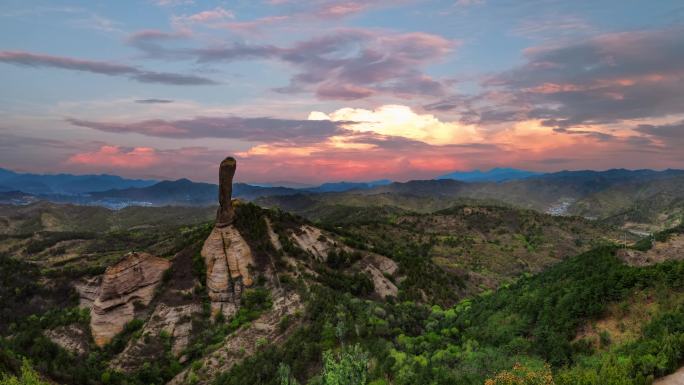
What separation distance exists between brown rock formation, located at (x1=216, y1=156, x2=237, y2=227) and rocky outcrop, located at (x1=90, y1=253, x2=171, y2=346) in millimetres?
14331

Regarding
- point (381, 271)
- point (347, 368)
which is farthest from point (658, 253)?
point (347, 368)

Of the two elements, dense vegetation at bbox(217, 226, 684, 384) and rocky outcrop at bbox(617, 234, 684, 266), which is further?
rocky outcrop at bbox(617, 234, 684, 266)

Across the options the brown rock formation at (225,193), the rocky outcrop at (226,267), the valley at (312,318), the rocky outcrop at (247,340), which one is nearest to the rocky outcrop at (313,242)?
the valley at (312,318)

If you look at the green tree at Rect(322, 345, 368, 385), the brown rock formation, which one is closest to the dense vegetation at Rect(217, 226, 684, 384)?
the green tree at Rect(322, 345, 368, 385)

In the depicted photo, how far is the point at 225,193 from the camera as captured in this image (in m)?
78.7

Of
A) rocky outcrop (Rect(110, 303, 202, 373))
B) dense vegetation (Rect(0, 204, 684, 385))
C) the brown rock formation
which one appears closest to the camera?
dense vegetation (Rect(0, 204, 684, 385))

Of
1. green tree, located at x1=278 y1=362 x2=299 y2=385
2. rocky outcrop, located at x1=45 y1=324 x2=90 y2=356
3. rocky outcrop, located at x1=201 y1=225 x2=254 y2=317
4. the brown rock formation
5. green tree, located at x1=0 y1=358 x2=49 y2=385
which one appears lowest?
rocky outcrop, located at x1=45 y1=324 x2=90 y2=356

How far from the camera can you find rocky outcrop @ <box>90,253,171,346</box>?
6348 cm

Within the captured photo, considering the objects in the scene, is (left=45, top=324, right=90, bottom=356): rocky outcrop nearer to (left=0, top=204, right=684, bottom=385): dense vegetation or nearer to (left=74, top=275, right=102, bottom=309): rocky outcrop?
(left=0, top=204, right=684, bottom=385): dense vegetation

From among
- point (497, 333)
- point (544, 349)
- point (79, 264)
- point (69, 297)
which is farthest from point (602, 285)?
point (79, 264)

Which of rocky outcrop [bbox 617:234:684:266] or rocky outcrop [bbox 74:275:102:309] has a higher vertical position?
rocky outcrop [bbox 617:234:684:266]

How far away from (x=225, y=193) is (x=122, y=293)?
24.7 m

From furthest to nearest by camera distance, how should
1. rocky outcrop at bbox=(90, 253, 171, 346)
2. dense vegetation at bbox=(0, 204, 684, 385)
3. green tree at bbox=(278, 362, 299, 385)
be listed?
rocky outcrop at bbox=(90, 253, 171, 346) < green tree at bbox=(278, 362, 299, 385) < dense vegetation at bbox=(0, 204, 684, 385)

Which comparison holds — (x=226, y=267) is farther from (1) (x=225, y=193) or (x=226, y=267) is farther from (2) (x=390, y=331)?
(2) (x=390, y=331)
